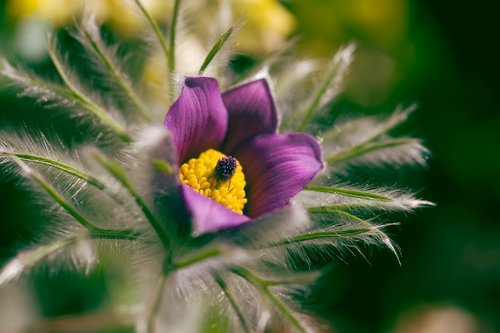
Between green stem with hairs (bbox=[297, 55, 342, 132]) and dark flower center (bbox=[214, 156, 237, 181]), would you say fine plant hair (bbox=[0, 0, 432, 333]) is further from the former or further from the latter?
dark flower center (bbox=[214, 156, 237, 181])

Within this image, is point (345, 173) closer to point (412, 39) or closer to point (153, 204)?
point (153, 204)

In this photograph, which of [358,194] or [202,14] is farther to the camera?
[202,14]

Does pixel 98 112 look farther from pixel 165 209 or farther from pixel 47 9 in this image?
pixel 47 9

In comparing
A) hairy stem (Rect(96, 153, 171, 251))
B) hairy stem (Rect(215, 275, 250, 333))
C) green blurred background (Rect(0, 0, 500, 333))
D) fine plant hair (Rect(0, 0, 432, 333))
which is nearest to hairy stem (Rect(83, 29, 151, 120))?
fine plant hair (Rect(0, 0, 432, 333))

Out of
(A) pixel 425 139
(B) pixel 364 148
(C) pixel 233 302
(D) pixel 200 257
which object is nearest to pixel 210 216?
(D) pixel 200 257

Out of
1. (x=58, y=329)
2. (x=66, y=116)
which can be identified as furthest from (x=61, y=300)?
(x=66, y=116)

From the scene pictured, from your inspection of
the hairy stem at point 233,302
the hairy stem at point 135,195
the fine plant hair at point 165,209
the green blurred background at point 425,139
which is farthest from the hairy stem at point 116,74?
the green blurred background at point 425,139

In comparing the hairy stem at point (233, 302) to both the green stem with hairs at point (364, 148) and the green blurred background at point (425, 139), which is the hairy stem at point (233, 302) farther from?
the green blurred background at point (425, 139)
